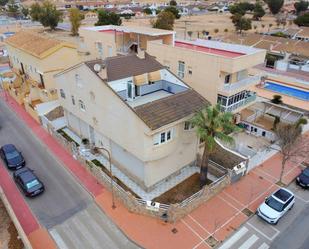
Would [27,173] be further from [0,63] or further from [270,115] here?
[0,63]

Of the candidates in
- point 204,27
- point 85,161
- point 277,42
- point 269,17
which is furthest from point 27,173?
point 269,17

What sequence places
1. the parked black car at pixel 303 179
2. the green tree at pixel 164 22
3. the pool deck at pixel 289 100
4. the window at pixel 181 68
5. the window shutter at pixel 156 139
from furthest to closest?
the green tree at pixel 164 22
the pool deck at pixel 289 100
the window at pixel 181 68
the parked black car at pixel 303 179
the window shutter at pixel 156 139

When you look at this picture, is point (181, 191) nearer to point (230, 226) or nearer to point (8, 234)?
point (230, 226)

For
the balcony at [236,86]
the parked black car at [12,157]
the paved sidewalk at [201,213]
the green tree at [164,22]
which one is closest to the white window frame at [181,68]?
the balcony at [236,86]

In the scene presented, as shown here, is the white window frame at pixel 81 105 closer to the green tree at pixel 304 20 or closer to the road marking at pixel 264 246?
the road marking at pixel 264 246

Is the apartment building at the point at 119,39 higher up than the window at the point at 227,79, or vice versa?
the apartment building at the point at 119,39

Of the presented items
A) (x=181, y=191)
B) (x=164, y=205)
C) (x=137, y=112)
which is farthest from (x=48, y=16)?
(x=164, y=205)
